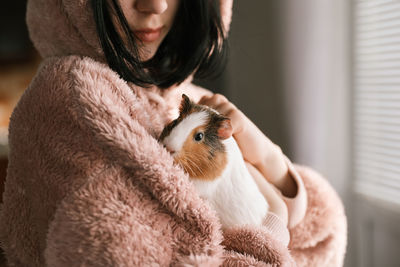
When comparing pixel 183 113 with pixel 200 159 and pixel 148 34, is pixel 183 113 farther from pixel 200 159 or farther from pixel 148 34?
pixel 148 34

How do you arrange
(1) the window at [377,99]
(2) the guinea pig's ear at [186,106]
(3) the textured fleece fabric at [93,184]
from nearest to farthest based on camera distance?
(3) the textured fleece fabric at [93,184] < (2) the guinea pig's ear at [186,106] < (1) the window at [377,99]

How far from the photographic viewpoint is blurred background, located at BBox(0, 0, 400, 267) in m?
1.14

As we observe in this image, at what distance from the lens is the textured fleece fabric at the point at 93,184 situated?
41 cm

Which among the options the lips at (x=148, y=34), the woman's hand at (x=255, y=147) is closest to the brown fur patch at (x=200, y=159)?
the woman's hand at (x=255, y=147)

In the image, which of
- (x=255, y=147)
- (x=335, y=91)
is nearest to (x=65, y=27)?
(x=255, y=147)

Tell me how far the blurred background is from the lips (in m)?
0.57

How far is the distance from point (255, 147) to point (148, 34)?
0.28 m

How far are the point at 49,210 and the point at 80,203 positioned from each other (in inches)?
3.4

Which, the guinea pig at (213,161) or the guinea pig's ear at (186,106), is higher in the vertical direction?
the guinea pig's ear at (186,106)

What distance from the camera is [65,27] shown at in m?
0.55

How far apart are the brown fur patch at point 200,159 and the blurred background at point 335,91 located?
680 mm

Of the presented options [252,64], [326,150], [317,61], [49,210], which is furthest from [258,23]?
[49,210]

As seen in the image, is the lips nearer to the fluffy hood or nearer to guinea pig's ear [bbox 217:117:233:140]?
the fluffy hood

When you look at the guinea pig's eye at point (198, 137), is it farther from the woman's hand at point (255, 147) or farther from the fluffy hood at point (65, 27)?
the fluffy hood at point (65, 27)
